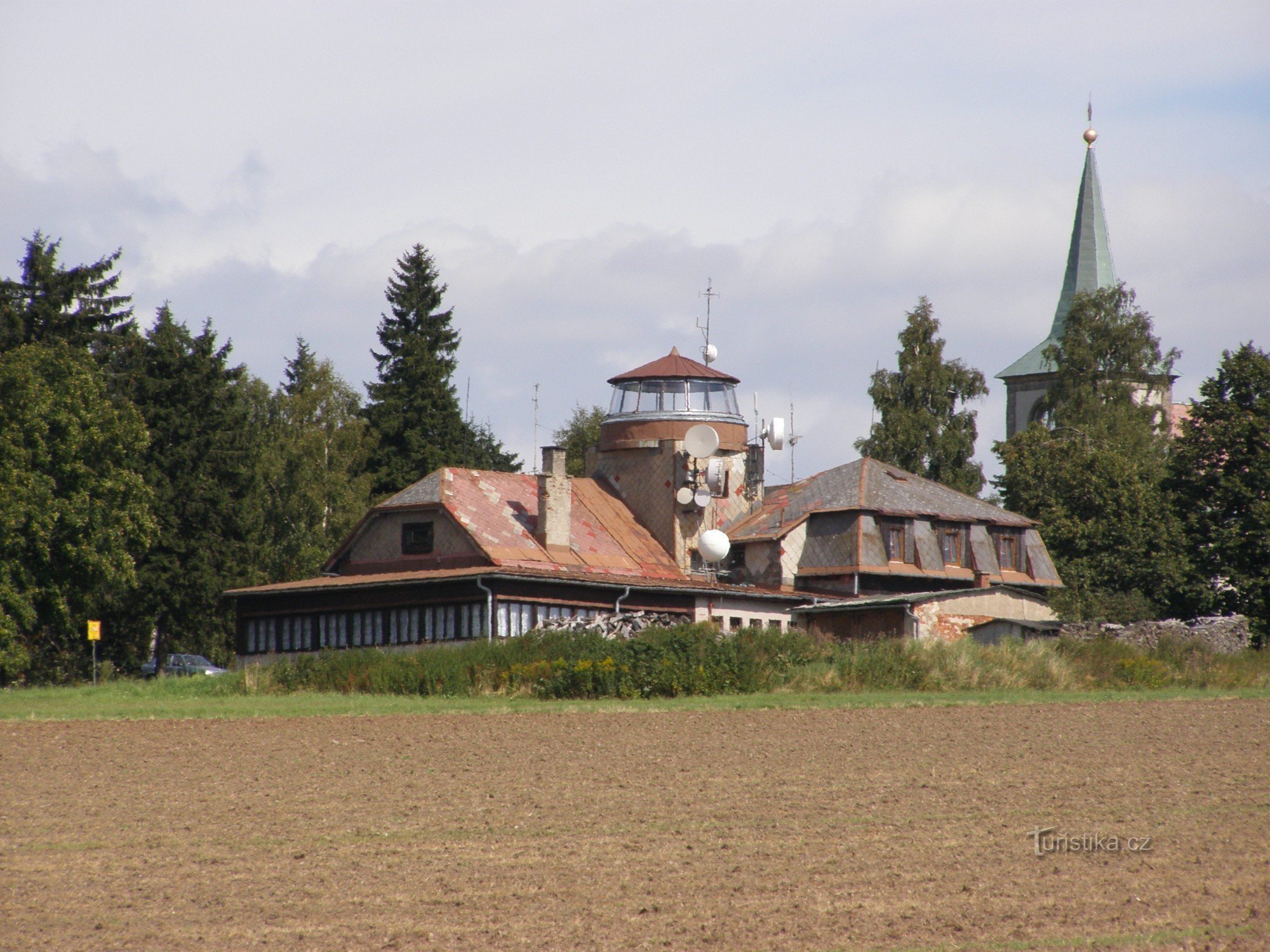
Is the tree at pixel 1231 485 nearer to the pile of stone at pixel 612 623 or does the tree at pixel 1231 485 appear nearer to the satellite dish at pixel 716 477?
the satellite dish at pixel 716 477

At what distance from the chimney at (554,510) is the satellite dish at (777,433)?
28.1ft

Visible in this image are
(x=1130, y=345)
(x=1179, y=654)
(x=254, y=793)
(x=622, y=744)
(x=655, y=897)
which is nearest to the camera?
(x=655, y=897)

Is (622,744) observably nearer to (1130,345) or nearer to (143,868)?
(143,868)

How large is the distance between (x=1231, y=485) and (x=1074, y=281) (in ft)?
152

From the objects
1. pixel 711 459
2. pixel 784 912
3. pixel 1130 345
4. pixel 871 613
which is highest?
pixel 1130 345

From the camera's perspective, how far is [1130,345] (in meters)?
77.6

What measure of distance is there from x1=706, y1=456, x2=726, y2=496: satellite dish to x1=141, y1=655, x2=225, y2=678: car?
18633mm

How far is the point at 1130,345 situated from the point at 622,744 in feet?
181

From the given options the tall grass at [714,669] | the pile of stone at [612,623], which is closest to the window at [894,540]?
the pile of stone at [612,623]

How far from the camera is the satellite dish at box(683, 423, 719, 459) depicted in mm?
51844

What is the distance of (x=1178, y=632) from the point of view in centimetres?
4566

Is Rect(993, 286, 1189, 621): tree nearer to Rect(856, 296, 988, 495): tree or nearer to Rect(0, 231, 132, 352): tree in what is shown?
Rect(856, 296, 988, 495): tree

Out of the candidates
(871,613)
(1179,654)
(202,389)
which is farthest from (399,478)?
(1179,654)

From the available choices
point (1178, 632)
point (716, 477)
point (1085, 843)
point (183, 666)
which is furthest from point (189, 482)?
point (1085, 843)
